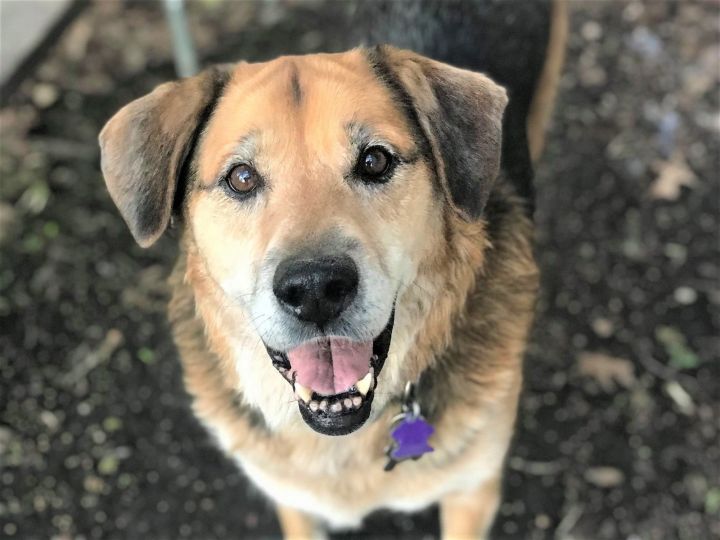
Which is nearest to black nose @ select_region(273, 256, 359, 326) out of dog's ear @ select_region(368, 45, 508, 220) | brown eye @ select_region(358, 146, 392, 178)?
brown eye @ select_region(358, 146, 392, 178)

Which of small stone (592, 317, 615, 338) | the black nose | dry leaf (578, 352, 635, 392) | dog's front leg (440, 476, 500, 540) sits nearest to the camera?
the black nose

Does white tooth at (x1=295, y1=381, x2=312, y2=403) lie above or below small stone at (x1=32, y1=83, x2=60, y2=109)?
above

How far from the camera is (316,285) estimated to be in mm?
2039

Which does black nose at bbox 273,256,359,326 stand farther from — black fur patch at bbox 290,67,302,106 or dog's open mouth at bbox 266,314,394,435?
black fur patch at bbox 290,67,302,106

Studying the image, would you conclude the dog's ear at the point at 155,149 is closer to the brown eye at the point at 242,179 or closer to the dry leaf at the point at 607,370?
the brown eye at the point at 242,179

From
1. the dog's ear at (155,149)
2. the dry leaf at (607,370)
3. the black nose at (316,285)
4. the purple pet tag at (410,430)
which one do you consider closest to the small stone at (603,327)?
the dry leaf at (607,370)

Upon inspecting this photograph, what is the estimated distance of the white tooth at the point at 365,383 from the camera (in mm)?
2316

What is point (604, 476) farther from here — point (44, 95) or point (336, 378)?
point (44, 95)

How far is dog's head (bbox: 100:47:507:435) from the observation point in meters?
2.12

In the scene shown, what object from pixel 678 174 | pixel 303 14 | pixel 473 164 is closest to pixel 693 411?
pixel 678 174

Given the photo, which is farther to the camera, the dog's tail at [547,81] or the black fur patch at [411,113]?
the dog's tail at [547,81]

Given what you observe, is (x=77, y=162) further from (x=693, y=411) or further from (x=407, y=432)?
(x=693, y=411)

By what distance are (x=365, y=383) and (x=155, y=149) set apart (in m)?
0.98

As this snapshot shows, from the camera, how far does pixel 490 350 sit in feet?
9.16
